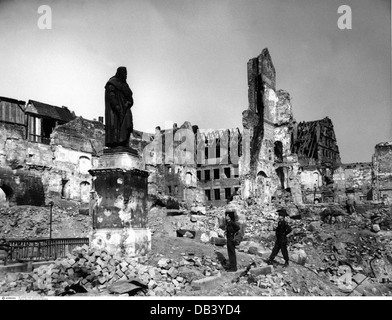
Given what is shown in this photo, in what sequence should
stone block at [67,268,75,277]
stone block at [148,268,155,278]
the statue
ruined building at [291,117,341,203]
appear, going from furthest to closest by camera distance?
ruined building at [291,117,341,203] < the statue < stone block at [148,268,155,278] < stone block at [67,268,75,277]

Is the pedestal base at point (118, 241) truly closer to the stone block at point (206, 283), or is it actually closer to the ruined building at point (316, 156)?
the stone block at point (206, 283)

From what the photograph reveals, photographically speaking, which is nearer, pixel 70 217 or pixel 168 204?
pixel 70 217

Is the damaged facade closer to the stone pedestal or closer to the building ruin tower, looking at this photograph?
the building ruin tower

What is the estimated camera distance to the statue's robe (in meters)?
8.13

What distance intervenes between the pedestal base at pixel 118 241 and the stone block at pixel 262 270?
2.38 m

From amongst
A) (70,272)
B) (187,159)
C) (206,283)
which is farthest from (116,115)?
(187,159)

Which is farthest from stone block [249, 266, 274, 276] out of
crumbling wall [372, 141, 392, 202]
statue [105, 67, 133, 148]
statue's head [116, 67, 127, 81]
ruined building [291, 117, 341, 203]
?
ruined building [291, 117, 341, 203]

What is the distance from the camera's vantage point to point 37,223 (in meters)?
19.2

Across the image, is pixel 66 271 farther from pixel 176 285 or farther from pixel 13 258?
pixel 13 258

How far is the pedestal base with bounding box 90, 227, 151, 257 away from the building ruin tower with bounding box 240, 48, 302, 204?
1867 centimetres

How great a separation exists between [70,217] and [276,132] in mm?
15021

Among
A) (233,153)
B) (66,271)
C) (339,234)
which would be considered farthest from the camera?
(233,153)
